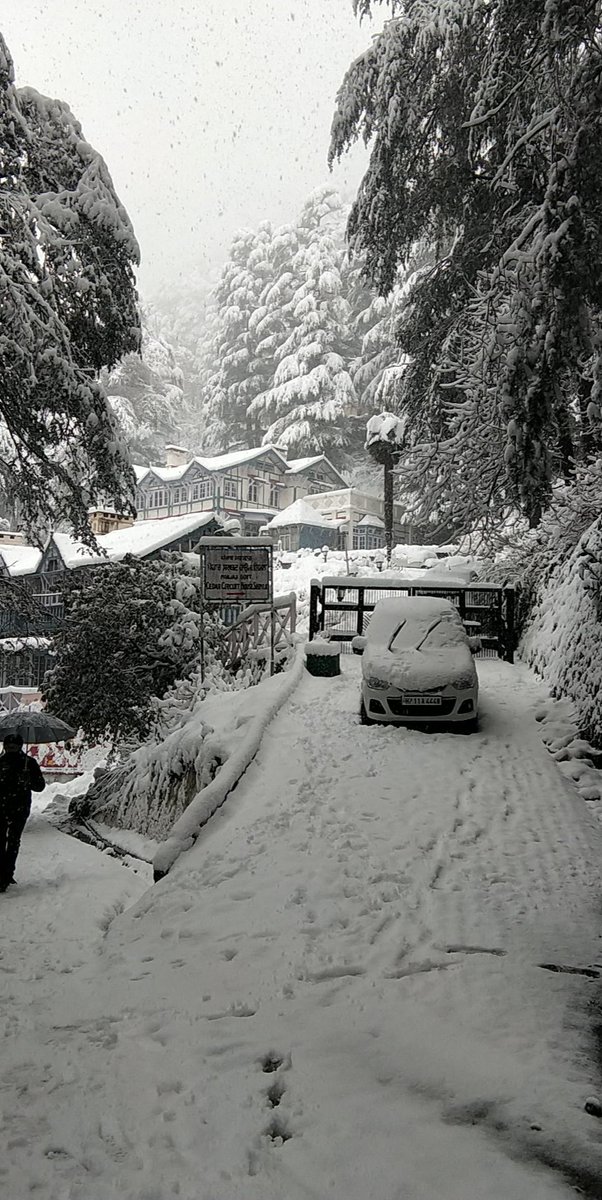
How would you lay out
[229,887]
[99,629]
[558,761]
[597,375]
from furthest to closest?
[99,629], [558,761], [597,375], [229,887]

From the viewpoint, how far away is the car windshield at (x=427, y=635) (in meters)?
10.2

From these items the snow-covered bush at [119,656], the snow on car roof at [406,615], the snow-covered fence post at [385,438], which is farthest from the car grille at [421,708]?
the snow-covered fence post at [385,438]

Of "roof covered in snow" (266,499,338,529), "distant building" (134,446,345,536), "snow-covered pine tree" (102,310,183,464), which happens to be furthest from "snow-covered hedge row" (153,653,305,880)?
"snow-covered pine tree" (102,310,183,464)

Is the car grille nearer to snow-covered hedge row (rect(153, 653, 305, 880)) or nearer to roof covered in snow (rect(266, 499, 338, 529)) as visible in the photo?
snow-covered hedge row (rect(153, 653, 305, 880))

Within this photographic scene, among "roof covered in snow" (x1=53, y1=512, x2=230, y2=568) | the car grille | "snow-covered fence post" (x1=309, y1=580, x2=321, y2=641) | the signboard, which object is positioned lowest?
the car grille

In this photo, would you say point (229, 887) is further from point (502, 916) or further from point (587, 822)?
point (587, 822)

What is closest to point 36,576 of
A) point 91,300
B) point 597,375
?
point 91,300

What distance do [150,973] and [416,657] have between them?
644cm

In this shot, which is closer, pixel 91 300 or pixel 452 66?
pixel 91 300

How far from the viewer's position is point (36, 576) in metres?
32.1

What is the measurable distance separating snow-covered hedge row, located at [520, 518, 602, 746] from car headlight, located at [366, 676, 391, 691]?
8.59 feet

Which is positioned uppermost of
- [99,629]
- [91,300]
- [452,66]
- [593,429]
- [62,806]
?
[452,66]

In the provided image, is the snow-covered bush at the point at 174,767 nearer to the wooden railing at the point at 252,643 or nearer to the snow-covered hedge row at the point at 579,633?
the wooden railing at the point at 252,643

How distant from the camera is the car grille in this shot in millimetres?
9453
